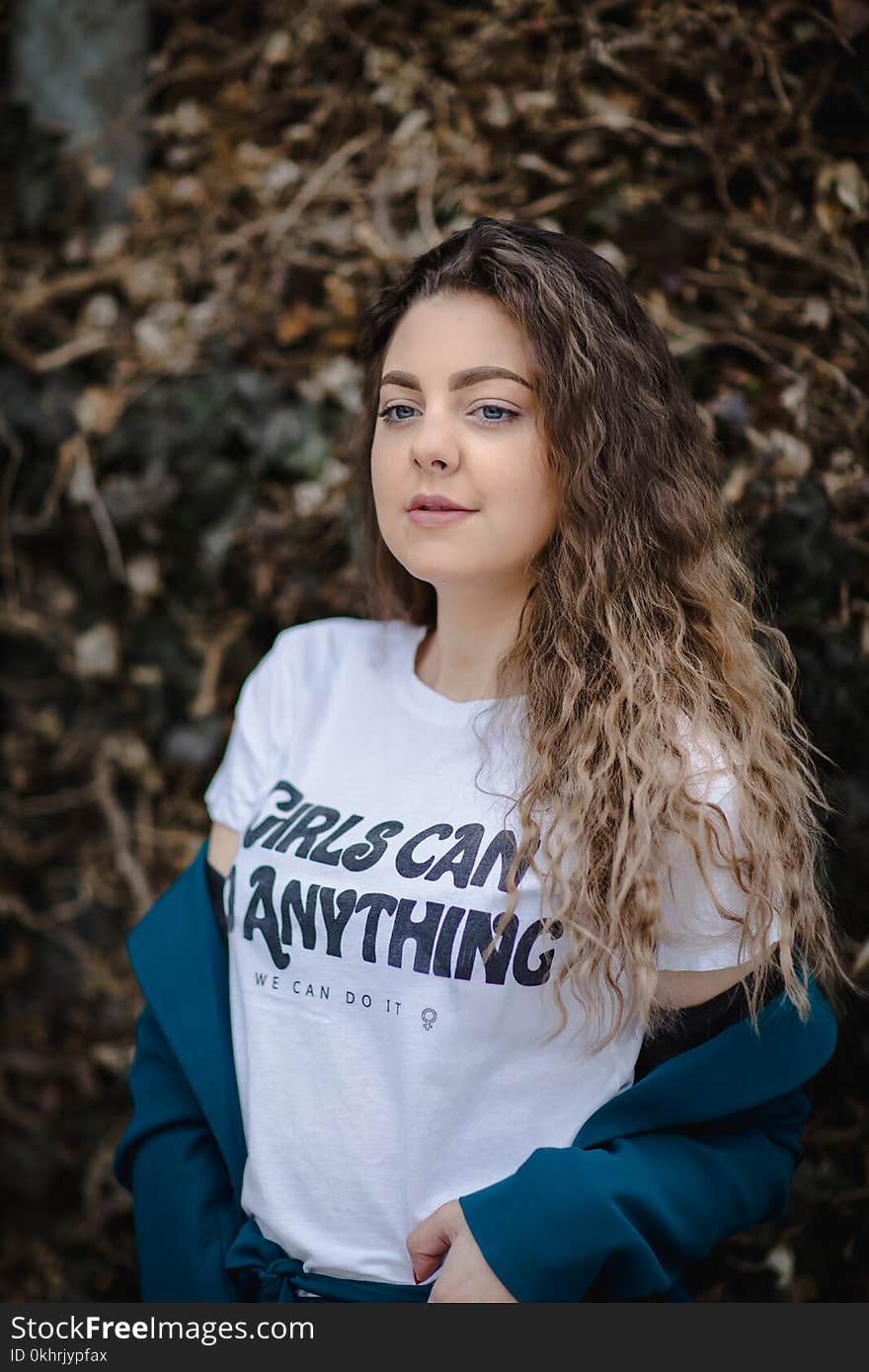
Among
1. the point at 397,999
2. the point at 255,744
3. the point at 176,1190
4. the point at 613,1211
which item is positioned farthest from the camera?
the point at 255,744

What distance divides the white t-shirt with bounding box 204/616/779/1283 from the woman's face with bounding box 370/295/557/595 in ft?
0.72

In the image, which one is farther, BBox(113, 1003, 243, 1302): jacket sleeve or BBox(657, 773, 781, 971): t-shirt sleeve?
BBox(113, 1003, 243, 1302): jacket sleeve

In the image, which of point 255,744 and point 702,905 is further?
point 255,744

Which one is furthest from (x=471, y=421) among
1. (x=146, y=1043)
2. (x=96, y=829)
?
(x=96, y=829)

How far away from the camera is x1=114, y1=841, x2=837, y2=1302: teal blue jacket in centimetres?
129

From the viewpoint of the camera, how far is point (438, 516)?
1.42 metres

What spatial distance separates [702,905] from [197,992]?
71cm

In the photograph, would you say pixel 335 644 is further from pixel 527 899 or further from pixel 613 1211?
pixel 613 1211

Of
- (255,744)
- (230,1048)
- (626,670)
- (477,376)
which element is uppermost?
(477,376)

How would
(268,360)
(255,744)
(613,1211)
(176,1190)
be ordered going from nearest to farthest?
1. (613,1211)
2. (176,1190)
3. (255,744)
4. (268,360)

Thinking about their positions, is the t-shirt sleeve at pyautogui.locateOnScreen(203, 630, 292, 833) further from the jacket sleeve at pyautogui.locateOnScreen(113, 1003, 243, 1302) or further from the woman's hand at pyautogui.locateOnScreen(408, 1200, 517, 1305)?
the woman's hand at pyautogui.locateOnScreen(408, 1200, 517, 1305)

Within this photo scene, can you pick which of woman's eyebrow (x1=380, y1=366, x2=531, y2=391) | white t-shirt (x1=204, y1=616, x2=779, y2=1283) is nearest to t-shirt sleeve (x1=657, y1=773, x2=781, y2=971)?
white t-shirt (x1=204, y1=616, x2=779, y2=1283)

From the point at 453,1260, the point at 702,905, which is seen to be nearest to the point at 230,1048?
the point at 453,1260

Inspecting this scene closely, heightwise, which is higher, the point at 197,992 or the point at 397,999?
the point at 397,999
